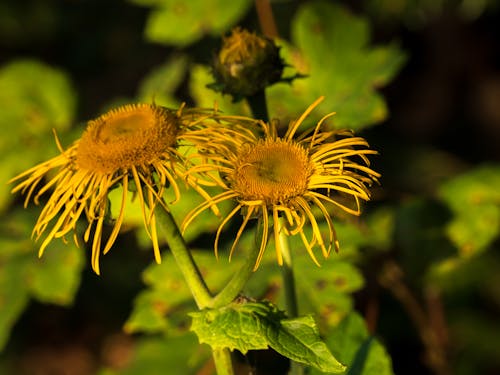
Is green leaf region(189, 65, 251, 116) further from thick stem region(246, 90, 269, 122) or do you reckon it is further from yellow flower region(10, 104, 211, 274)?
yellow flower region(10, 104, 211, 274)

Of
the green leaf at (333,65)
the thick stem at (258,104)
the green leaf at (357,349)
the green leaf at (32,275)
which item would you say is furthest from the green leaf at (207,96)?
the green leaf at (357,349)

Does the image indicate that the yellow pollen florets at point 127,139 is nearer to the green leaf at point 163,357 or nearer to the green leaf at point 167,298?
the green leaf at point 167,298

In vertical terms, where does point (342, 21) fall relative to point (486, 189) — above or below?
above

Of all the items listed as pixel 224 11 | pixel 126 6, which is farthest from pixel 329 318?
pixel 126 6

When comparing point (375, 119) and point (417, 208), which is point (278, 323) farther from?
point (417, 208)

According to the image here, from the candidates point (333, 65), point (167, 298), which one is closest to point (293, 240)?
point (167, 298)

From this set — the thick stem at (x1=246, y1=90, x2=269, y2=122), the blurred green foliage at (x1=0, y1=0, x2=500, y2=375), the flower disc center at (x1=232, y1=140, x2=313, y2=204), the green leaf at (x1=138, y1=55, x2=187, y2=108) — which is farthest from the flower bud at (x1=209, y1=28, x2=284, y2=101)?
the green leaf at (x1=138, y1=55, x2=187, y2=108)

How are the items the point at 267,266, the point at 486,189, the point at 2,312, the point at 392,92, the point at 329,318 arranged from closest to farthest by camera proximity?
the point at 329,318
the point at 267,266
the point at 2,312
the point at 486,189
the point at 392,92
